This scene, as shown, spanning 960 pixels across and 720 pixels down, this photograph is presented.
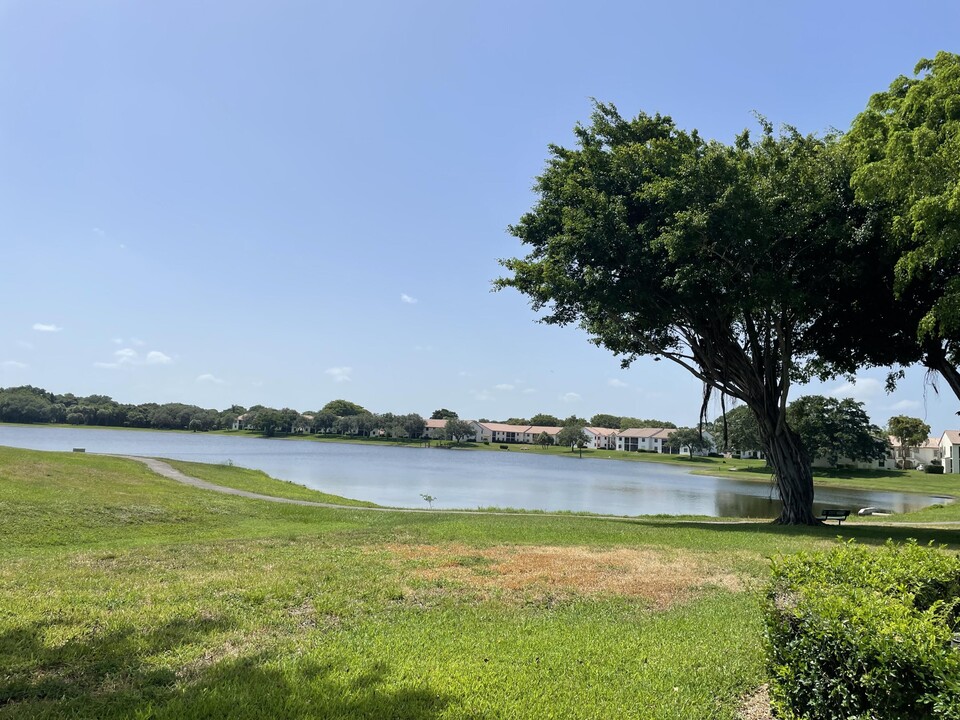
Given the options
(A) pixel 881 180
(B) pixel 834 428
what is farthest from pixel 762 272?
(B) pixel 834 428

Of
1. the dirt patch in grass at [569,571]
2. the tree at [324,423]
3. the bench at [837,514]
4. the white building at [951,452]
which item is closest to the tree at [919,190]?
the bench at [837,514]

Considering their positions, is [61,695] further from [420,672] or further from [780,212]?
[780,212]

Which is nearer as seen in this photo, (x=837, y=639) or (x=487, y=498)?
(x=837, y=639)

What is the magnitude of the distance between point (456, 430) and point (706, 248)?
471 ft

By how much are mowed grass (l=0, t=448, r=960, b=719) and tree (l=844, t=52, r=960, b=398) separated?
22.8 ft

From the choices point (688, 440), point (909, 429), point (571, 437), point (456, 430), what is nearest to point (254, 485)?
point (909, 429)

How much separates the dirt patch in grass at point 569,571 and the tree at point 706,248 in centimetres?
867

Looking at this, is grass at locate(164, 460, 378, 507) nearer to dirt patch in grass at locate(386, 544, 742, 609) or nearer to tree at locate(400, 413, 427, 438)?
dirt patch in grass at locate(386, 544, 742, 609)

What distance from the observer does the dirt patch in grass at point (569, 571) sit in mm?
8562

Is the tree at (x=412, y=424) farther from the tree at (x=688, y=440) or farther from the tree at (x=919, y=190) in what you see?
the tree at (x=919, y=190)

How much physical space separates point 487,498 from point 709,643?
3007 centimetres

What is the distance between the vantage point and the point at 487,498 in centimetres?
3562

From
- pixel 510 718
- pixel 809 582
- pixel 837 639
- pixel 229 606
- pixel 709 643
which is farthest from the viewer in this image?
pixel 229 606

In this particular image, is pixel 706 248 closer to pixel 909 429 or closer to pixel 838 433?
pixel 838 433
